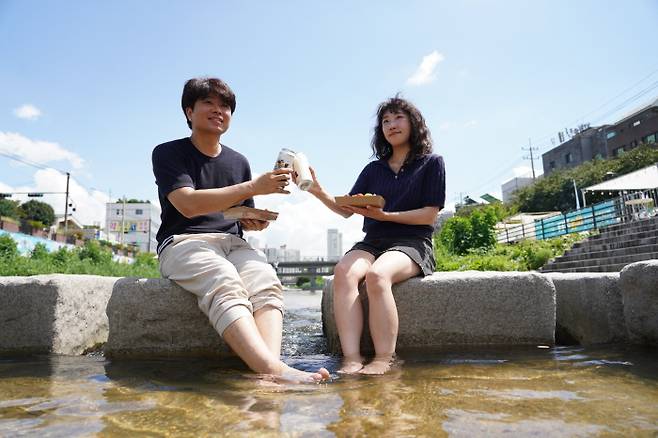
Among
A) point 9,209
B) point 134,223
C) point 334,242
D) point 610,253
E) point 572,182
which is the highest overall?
point 134,223

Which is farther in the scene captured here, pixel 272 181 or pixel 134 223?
pixel 134 223

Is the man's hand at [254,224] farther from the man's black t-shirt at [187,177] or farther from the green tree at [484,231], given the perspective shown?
the green tree at [484,231]

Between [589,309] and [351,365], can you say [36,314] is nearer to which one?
[351,365]

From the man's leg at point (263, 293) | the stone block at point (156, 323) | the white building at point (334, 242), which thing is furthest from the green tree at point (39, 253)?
the white building at point (334, 242)

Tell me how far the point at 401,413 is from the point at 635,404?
2.27 ft

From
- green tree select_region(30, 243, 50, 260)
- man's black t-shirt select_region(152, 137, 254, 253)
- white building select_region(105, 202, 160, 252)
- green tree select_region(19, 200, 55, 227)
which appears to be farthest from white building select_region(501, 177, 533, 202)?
green tree select_region(19, 200, 55, 227)

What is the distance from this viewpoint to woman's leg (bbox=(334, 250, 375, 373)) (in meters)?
2.09

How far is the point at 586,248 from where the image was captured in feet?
36.3

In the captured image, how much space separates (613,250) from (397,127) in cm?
954

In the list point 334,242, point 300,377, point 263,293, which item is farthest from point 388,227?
point 334,242

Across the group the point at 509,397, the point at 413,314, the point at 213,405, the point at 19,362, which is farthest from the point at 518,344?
the point at 19,362

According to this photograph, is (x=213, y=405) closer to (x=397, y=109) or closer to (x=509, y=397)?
(x=509, y=397)

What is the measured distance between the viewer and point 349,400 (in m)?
1.31

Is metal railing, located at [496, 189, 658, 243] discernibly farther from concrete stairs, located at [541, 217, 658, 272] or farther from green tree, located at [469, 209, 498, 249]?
green tree, located at [469, 209, 498, 249]
